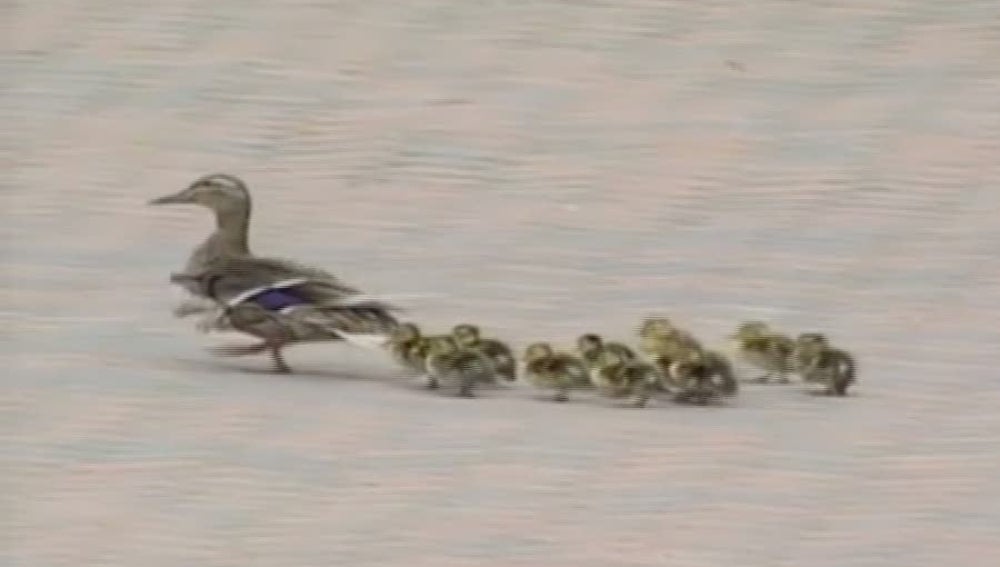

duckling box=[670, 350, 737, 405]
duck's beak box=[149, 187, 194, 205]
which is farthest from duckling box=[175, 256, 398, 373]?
duckling box=[670, 350, 737, 405]

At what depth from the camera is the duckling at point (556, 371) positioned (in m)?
8.98

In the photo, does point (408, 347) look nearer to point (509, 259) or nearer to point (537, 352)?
point (537, 352)

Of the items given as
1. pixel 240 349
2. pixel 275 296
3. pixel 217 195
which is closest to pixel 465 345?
pixel 275 296

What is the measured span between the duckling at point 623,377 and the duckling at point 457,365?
249 mm

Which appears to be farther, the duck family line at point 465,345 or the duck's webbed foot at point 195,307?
the duck's webbed foot at point 195,307

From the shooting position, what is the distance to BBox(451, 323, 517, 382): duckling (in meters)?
9.08

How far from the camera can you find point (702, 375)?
8977 millimetres

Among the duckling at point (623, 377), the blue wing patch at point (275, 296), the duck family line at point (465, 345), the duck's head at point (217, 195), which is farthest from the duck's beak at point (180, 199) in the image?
the duckling at point (623, 377)

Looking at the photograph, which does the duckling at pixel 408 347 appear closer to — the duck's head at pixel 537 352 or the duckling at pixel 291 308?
the duckling at pixel 291 308

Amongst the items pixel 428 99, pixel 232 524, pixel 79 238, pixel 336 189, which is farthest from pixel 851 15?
pixel 232 524

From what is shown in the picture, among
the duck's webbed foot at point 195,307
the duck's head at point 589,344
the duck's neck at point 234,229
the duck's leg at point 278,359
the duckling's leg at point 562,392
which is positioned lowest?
the duckling's leg at point 562,392

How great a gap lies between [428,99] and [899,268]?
83.0 inches

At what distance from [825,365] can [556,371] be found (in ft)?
2.03

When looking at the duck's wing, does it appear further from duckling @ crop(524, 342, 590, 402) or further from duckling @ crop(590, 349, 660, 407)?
duckling @ crop(590, 349, 660, 407)
